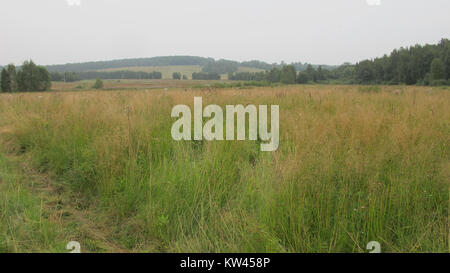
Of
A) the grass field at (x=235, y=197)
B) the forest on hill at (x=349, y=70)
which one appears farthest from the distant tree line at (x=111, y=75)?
the grass field at (x=235, y=197)

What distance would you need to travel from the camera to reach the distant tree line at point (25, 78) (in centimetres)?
4112

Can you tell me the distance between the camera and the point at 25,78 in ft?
143

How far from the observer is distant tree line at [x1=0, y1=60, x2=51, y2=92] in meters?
41.1

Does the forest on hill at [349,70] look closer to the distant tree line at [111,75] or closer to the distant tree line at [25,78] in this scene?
the distant tree line at [111,75]

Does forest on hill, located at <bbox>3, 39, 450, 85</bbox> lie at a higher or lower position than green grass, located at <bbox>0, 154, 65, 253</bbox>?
higher

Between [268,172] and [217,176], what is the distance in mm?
573

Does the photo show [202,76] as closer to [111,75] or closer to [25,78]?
[111,75]

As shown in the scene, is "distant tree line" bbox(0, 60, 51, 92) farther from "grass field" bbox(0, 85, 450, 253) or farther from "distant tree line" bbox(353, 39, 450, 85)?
Result: "distant tree line" bbox(353, 39, 450, 85)

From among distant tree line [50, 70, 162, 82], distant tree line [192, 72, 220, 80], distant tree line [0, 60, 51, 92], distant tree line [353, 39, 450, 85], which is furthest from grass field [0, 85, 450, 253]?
distant tree line [192, 72, 220, 80]

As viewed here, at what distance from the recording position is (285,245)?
1.73 metres

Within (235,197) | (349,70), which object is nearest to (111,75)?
(235,197)
